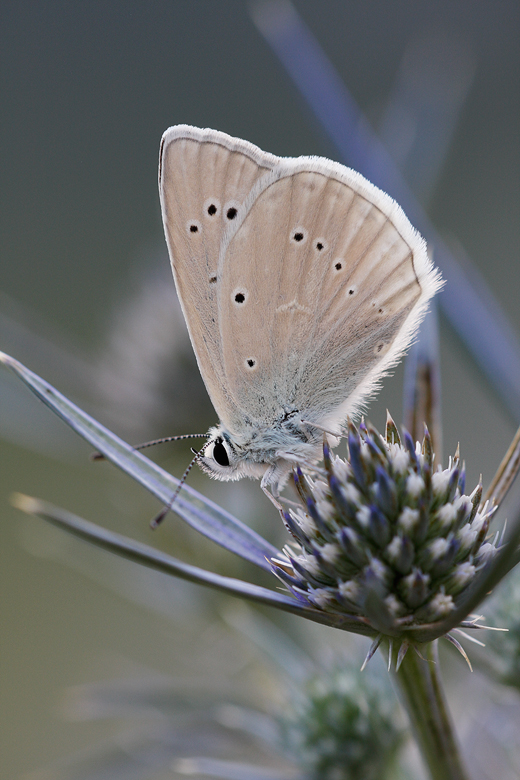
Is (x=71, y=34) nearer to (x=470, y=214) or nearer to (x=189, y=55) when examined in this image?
(x=189, y=55)

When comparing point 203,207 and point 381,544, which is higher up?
point 203,207

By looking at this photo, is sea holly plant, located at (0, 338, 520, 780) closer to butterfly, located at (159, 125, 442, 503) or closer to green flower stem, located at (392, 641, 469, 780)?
green flower stem, located at (392, 641, 469, 780)

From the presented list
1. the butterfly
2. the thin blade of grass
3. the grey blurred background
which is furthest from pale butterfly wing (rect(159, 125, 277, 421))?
the grey blurred background

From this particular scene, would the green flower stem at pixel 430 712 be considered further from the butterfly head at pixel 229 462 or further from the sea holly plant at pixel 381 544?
the butterfly head at pixel 229 462

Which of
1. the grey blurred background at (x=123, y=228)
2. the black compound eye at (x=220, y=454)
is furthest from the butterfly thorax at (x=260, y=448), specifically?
the grey blurred background at (x=123, y=228)

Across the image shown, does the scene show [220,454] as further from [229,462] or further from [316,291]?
[316,291]

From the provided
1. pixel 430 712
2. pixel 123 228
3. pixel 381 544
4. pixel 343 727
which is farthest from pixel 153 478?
pixel 123 228

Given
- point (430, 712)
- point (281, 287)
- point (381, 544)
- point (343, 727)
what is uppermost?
point (281, 287)

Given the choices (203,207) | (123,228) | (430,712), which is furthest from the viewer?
(123,228)

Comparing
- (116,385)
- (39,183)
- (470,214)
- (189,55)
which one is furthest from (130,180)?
(116,385)
